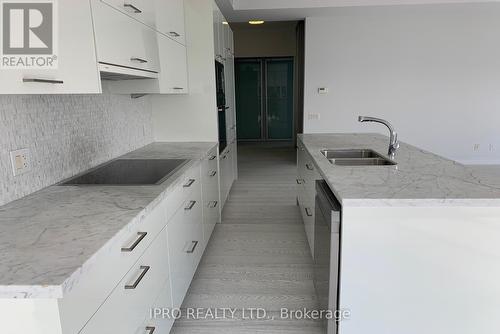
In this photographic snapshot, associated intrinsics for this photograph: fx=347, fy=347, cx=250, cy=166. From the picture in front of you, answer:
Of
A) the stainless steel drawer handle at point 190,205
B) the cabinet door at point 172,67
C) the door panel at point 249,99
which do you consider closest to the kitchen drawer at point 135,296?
the stainless steel drawer handle at point 190,205

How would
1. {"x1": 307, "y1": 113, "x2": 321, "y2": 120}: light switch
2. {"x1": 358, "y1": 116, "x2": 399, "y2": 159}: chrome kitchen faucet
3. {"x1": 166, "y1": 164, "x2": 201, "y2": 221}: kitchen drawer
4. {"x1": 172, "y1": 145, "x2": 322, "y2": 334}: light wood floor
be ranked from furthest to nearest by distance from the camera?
{"x1": 307, "y1": 113, "x2": 321, "y2": 120}: light switch → {"x1": 358, "y1": 116, "x2": 399, "y2": 159}: chrome kitchen faucet → {"x1": 172, "y1": 145, "x2": 322, "y2": 334}: light wood floor → {"x1": 166, "y1": 164, "x2": 201, "y2": 221}: kitchen drawer

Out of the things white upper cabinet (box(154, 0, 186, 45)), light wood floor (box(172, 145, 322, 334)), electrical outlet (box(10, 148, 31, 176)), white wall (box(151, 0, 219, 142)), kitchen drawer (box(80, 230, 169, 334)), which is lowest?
light wood floor (box(172, 145, 322, 334))

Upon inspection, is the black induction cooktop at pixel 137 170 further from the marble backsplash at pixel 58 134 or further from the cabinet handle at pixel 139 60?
the cabinet handle at pixel 139 60

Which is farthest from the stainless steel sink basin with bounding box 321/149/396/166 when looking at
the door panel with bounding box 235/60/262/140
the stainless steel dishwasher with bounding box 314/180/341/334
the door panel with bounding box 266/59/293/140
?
the door panel with bounding box 235/60/262/140

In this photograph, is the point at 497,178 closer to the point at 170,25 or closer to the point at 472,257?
the point at 472,257

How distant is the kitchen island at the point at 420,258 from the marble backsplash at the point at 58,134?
142 centimetres

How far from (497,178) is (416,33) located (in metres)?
4.42

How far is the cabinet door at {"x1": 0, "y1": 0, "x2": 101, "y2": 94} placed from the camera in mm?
1145

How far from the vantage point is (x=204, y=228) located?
2713 millimetres

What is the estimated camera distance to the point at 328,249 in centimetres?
161

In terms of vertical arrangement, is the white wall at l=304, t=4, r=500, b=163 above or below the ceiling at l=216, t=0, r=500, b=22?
below

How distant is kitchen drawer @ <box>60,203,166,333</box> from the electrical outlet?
2.04 ft

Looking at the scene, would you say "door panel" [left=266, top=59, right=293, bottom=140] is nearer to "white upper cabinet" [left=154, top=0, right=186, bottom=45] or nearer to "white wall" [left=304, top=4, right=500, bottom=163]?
"white wall" [left=304, top=4, right=500, bottom=163]

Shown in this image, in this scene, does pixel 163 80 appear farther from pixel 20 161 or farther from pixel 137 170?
pixel 20 161
